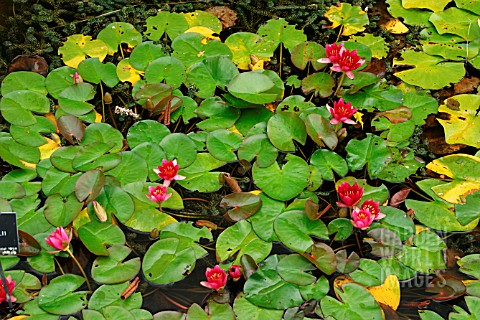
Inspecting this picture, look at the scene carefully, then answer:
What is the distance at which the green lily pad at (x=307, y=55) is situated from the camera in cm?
304

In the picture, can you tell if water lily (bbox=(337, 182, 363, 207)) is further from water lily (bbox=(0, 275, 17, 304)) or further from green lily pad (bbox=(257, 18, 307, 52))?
water lily (bbox=(0, 275, 17, 304))

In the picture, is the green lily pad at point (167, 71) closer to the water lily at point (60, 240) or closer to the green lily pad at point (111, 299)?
the water lily at point (60, 240)

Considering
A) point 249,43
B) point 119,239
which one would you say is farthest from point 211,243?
point 249,43

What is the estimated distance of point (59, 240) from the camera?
2.15m

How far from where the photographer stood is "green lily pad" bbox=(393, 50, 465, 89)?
2.98 m

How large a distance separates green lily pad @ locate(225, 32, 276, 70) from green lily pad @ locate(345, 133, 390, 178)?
77cm

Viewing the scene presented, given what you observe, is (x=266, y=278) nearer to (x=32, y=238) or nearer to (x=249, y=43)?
(x=32, y=238)

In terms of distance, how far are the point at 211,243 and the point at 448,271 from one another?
948mm

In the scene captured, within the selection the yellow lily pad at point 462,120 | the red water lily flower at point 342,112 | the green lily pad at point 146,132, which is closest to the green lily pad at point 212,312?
the green lily pad at point 146,132

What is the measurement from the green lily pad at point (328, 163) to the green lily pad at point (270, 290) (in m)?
0.55

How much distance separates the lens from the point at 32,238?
2195 millimetres

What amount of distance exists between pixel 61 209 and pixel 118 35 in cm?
124

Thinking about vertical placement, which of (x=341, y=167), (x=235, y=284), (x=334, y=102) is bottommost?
(x=235, y=284)

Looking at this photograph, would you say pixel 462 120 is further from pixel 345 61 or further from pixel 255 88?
pixel 255 88
